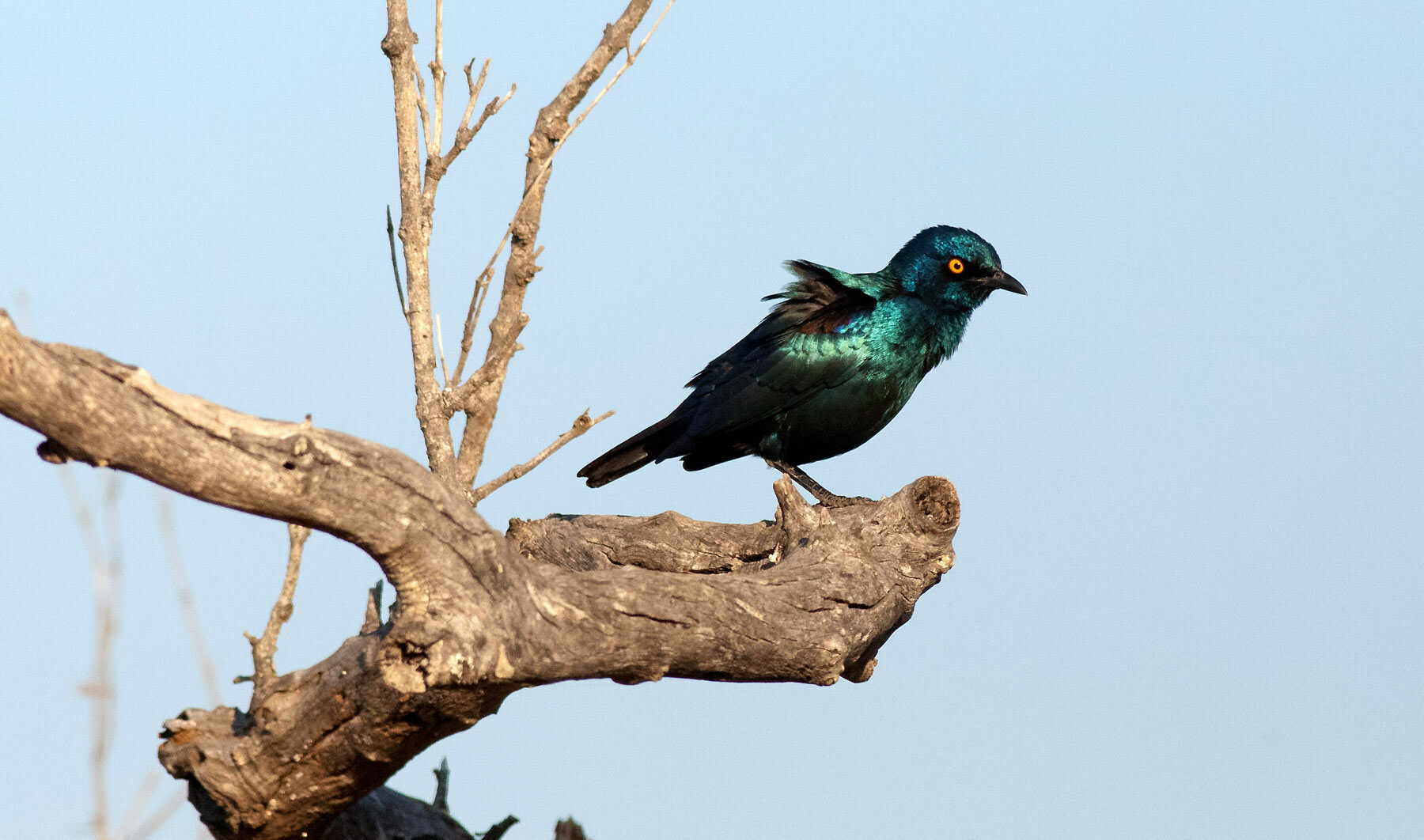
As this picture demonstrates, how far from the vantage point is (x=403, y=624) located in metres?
3.02

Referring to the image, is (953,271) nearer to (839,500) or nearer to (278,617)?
(839,500)

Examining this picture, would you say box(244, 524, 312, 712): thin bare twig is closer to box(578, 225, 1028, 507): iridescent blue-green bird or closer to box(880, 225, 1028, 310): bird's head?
box(578, 225, 1028, 507): iridescent blue-green bird

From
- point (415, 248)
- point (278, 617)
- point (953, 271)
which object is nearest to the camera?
point (278, 617)

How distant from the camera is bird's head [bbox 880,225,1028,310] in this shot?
6.44 metres

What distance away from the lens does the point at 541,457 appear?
487 cm

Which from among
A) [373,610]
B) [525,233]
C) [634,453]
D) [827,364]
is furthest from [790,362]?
[373,610]

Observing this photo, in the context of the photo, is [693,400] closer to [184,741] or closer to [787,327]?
[787,327]

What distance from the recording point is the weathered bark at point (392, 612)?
255 centimetres

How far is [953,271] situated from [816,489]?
4.34 ft

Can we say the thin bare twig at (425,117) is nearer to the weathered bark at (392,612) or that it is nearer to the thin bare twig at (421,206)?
the thin bare twig at (421,206)

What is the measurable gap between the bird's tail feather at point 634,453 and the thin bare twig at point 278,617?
10.2ft

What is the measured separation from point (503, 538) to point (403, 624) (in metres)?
0.32

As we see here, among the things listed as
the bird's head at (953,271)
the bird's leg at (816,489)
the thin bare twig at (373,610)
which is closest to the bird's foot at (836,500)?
the bird's leg at (816,489)

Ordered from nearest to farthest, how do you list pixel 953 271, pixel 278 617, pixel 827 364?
pixel 278 617 → pixel 827 364 → pixel 953 271
